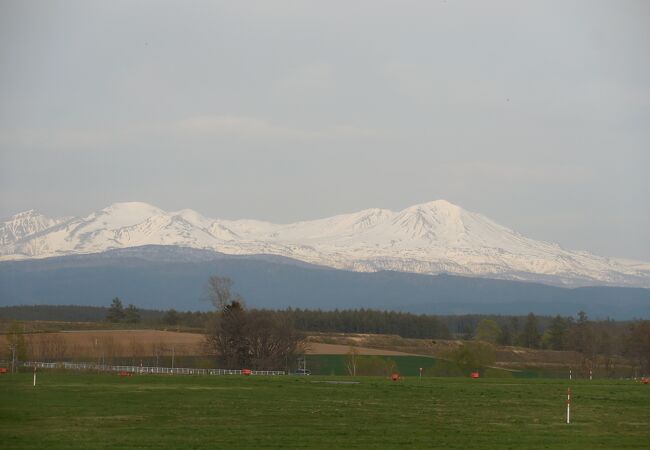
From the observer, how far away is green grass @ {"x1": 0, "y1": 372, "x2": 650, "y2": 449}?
30062 mm

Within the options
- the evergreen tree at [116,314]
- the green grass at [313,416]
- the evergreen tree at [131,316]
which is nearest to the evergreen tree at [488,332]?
the evergreen tree at [131,316]

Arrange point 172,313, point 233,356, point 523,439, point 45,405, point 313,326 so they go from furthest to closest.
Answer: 1. point 313,326
2. point 172,313
3. point 233,356
4. point 45,405
5. point 523,439

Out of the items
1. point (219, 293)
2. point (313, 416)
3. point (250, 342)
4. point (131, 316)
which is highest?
point (219, 293)

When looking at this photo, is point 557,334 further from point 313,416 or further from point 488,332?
point 313,416

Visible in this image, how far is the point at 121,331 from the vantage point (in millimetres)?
136250

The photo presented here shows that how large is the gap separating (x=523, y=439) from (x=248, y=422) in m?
8.56

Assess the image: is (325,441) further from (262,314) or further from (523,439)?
(262,314)

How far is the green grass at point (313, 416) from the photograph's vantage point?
3006 cm

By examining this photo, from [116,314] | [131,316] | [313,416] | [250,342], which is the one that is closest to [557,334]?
[131,316]

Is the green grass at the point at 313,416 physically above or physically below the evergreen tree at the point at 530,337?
below

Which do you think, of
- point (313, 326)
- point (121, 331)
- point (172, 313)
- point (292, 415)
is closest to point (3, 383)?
point (292, 415)

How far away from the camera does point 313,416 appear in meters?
36.6

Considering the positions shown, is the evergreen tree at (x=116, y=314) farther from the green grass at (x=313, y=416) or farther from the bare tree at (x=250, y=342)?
the green grass at (x=313, y=416)

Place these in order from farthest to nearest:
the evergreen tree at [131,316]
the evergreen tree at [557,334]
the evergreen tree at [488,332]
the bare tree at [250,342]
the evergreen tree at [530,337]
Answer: the evergreen tree at [131,316] < the evergreen tree at [530,337] < the evergreen tree at [488,332] < the evergreen tree at [557,334] < the bare tree at [250,342]
